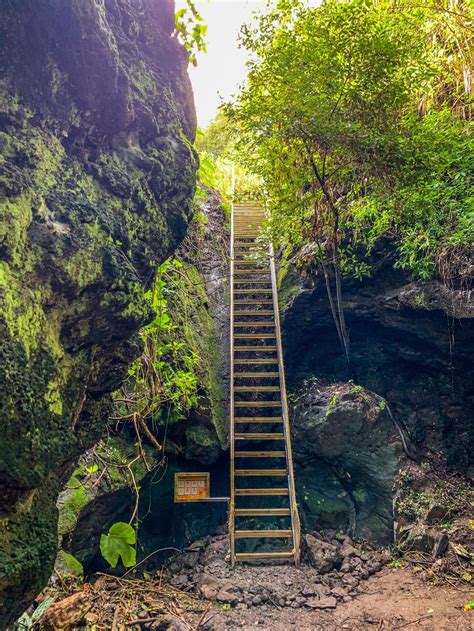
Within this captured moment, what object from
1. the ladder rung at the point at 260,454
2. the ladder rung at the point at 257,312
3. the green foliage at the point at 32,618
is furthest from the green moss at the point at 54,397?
the ladder rung at the point at 257,312

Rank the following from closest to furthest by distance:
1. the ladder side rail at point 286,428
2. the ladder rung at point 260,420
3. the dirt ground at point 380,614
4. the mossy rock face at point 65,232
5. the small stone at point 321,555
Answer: the mossy rock face at point 65,232 < the dirt ground at point 380,614 < the small stone at point 321,555 < the ladder side rail at point 286,428 < the ladder rung at point 260,420

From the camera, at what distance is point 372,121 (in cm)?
406

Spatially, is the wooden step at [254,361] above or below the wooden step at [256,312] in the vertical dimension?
below

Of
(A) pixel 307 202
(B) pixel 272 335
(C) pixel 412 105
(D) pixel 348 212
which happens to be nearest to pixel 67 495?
(B) pixel 272 335

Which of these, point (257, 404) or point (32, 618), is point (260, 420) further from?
point (32, 618)

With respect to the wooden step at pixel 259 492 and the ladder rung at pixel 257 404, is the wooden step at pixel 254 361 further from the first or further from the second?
the wooden step at pixel 259 492

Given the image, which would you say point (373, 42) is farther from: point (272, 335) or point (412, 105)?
point (272, 335)

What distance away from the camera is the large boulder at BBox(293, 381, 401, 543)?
449 centimetres

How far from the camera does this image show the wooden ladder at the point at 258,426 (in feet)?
14.1

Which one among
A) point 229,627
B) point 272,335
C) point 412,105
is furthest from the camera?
point 272,335

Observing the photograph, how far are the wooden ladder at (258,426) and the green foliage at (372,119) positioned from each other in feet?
5.02

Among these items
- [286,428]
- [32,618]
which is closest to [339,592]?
[286,428]

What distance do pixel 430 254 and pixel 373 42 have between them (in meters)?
2.13

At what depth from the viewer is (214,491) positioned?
497cm
